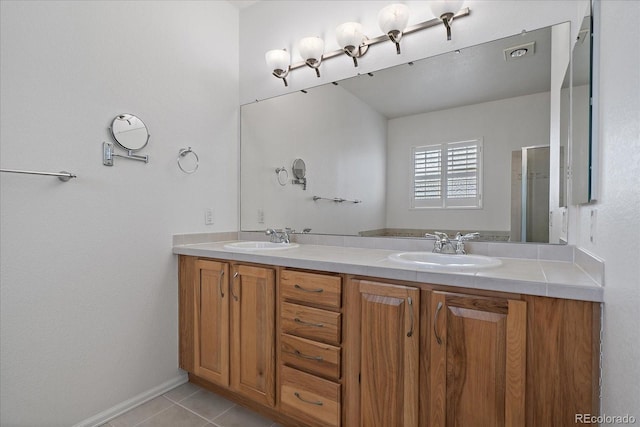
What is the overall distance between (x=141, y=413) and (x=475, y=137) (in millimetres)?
2375

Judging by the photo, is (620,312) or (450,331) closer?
(620,312)

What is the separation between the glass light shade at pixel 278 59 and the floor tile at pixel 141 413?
2260mm

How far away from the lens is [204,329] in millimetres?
1947

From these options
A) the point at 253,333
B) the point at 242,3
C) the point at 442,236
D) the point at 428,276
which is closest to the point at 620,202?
the point at 428,276

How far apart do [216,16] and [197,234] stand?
163 centimetres

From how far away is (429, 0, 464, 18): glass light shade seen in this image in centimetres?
160

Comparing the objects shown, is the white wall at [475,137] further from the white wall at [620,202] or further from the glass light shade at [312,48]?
the glass light shade at [312,48]

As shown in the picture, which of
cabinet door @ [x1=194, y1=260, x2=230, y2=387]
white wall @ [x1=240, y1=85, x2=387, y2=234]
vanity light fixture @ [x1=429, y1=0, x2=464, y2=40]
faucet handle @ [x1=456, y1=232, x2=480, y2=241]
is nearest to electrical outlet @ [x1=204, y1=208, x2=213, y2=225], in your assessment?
white wall @ [x1=240, y1=85, x2=387, y2=234]

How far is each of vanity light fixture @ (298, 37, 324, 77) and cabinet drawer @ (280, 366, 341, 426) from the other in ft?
6.08

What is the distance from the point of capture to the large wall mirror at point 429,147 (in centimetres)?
153

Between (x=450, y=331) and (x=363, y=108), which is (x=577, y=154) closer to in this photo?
(x=450, y=331)

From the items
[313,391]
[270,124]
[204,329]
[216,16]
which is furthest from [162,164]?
[313,391]

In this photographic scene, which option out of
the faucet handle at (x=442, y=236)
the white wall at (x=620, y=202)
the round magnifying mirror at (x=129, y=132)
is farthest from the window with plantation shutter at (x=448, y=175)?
the round magnifying mirror at (x=129, y=132)

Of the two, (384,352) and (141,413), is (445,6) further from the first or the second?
(141,413)
